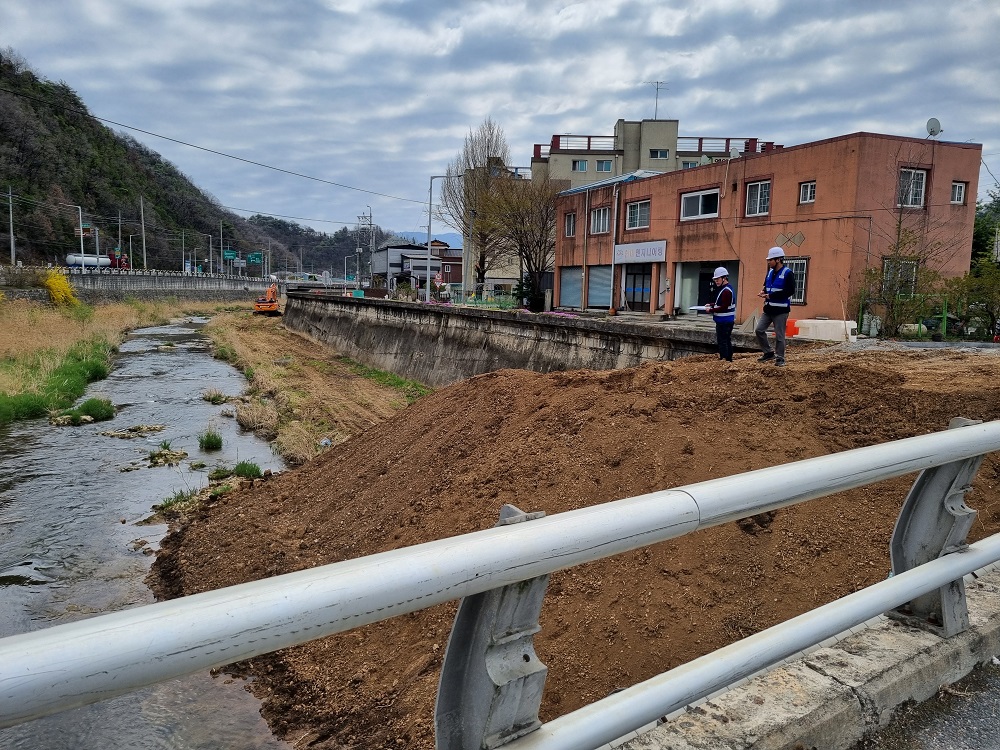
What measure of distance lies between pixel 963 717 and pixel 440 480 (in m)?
4.78

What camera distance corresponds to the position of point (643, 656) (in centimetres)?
359

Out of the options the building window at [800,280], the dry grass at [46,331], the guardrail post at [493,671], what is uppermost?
the building window at [800,280]

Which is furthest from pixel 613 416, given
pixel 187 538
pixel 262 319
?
pixel 262 319

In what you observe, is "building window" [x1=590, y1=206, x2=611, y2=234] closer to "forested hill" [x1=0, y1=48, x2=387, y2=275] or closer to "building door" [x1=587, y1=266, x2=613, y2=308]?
"building door" [x1=587, y1=266, x2=613, y2=308]

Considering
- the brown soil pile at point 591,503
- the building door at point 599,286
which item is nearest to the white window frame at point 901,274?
the brown soil pile at point 591,503

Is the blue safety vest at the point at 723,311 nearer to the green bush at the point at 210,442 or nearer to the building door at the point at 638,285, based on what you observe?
the green bush at the point at 210,442

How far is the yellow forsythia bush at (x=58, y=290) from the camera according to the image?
151 feet

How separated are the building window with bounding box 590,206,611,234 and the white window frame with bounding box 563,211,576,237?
1819mm

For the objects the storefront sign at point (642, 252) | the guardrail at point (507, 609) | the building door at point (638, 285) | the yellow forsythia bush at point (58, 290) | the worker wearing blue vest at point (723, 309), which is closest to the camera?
the guardrail at point (507, 609)

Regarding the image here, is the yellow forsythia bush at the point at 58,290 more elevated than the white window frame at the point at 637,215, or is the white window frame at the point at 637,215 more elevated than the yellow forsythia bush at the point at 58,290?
the white window frame at the point at 637,215

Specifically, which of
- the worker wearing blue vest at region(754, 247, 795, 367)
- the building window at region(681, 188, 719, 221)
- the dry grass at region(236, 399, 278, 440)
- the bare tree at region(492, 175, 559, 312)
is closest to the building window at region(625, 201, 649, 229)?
the building window at region(681, 188, 719, 221)

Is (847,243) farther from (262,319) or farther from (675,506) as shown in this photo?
(262,319)

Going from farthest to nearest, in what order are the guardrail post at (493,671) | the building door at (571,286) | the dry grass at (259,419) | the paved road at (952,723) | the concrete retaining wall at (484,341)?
the building door at (571,286) → the dry grass at (259,419) → the concrete retaining wall at (484,341) → the paved road at (952,723) → the guardrail post at (493,671)

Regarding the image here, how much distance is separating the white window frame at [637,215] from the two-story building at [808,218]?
50 millimetres
